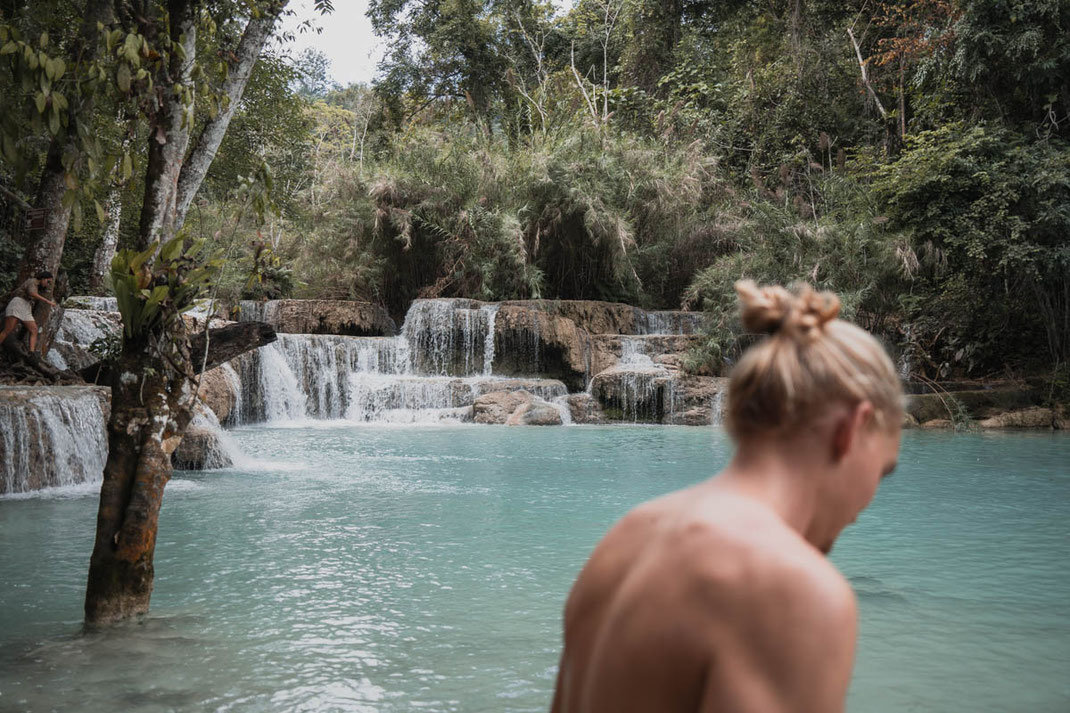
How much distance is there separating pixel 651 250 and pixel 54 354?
14.5 m

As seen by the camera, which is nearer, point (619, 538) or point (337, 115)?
point (619, 538)

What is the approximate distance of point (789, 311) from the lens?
1121 mm

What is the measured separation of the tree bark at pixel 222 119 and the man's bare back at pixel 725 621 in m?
4.20

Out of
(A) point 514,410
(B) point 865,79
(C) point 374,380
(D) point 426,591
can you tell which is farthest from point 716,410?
(D) point 426,591

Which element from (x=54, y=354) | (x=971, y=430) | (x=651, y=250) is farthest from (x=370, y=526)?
(x=651, y=250)

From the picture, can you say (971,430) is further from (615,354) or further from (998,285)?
(615,354)

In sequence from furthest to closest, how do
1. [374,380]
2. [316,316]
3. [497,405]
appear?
[316,316], [374,380], [497,405]

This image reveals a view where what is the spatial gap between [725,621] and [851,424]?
0.94 feet

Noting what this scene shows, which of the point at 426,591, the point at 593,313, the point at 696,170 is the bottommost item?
the point at 426,591

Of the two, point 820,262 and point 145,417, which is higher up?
point 820,262

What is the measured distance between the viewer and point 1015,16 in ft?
51.3

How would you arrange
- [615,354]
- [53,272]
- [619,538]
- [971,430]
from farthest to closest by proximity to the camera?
[615,354], [971,430], [53,272], [619,538]

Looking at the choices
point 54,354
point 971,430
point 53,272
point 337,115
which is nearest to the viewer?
point 53,272

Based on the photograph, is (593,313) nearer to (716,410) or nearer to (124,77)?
(716,410)
